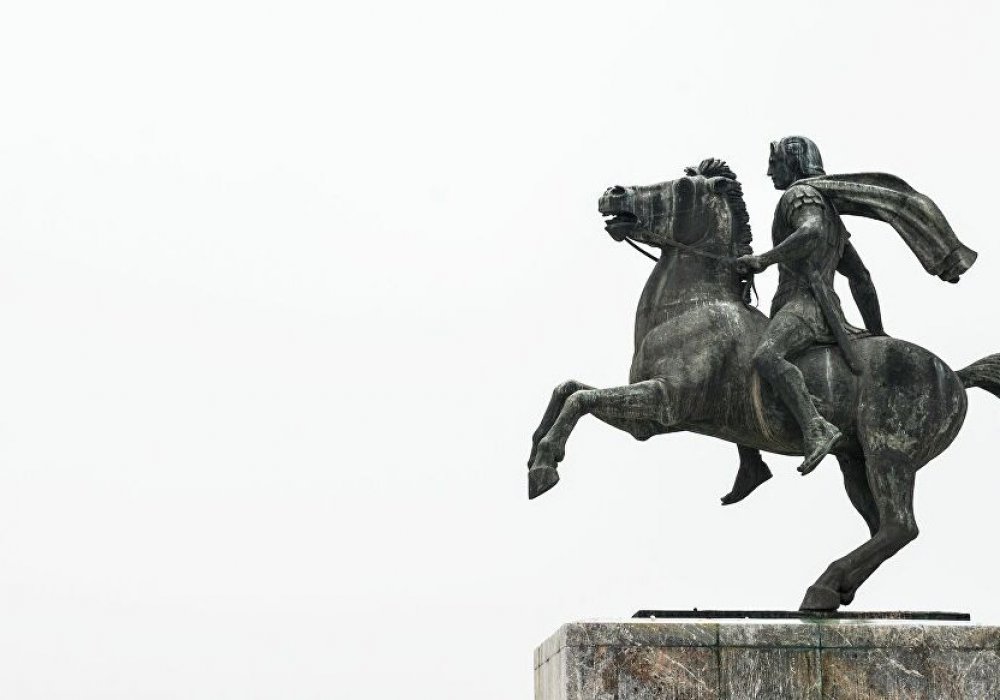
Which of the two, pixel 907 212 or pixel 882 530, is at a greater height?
pixel 907 212

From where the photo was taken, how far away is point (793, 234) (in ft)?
43.9

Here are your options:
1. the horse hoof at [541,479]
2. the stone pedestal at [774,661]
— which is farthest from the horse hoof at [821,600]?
the horse hoof at [541,479]

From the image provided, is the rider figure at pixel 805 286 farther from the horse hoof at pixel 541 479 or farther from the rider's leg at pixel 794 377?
the horse hoof at pixel 541 479

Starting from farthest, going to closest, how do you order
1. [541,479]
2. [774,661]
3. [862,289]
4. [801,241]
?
[862,289], [801,241], [541,479], [774,661]

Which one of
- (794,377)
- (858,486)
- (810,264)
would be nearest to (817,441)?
(794,377)

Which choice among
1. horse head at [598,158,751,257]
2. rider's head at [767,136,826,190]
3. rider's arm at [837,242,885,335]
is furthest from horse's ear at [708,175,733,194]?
rider's arm at [837,242,885,335]

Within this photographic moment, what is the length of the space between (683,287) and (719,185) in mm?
884

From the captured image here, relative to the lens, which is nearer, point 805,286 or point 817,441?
point 817,441

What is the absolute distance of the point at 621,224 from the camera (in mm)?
13828

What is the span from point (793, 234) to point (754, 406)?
130 cm

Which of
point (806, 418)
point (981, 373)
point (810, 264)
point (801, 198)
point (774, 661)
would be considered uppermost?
point (801, 198)

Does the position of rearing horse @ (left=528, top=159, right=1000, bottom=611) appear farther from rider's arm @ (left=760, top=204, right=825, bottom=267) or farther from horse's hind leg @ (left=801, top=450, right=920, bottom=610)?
rider's arm @ (left=760, top=204, right=825, bottom=267)

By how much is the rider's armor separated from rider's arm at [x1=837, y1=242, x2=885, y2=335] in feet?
0.63

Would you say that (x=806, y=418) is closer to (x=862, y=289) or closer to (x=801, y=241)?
(x=801, y=241)
